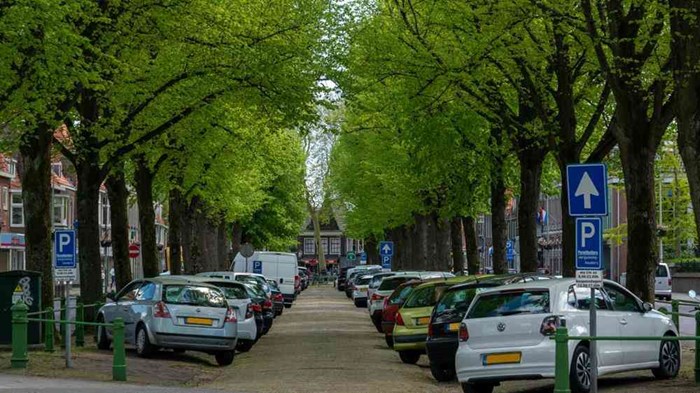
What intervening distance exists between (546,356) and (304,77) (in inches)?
554

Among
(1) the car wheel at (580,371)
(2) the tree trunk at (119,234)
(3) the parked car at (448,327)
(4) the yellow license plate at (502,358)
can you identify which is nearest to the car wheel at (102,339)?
(3) the parked car at (448,327)

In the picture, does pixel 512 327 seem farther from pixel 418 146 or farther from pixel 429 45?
pixel 418 146

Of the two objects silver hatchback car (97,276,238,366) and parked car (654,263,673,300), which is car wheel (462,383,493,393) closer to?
silver hatchback car (97,276,238,366)

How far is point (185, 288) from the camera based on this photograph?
2391cm

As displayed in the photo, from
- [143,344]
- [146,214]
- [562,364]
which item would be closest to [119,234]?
[146,214]

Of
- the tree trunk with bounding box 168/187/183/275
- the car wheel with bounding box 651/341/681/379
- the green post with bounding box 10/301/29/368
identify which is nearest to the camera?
the car wheel with bounding box 651/341/681/379

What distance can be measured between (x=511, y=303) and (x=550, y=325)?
0.80m

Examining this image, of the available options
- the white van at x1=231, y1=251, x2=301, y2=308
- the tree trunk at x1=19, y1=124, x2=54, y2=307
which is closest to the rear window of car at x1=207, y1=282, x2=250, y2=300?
the tree trunk at x1=19, y1=124, x2=54, y2=307

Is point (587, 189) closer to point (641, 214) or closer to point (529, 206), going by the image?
point (641, 214)

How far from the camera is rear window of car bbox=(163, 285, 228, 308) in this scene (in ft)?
77.5

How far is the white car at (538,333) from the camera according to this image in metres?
16.2

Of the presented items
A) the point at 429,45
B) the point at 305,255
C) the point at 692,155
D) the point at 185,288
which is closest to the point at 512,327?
the point at 692,155

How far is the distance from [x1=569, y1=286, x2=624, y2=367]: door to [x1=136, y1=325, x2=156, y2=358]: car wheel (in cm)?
959

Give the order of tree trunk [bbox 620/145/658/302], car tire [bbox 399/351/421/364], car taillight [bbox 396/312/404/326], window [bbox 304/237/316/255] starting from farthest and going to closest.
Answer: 1. window [bbox 304/237/316/255]
2. car tire [bbox 399/351/421/364]
3. car taillight [bbox 396/312/404/326]
4. tree trunk [bbox 620/145/658/302]
